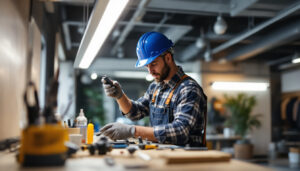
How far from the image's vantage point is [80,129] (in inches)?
81.9

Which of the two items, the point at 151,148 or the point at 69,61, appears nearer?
the point at 151,148

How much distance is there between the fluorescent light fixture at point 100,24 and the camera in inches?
63.6

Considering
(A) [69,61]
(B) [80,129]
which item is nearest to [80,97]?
(A) [69,61]

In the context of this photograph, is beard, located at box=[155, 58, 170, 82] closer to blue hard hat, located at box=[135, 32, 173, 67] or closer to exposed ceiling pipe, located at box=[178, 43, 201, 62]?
blue hard hat, located at box=[135, 32, 173, 67]

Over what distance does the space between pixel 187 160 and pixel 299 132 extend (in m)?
9.81

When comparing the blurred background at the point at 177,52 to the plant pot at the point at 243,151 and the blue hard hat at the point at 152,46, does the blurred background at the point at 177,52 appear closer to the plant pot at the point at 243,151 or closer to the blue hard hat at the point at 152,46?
the blue hard hat at the point at 152,46

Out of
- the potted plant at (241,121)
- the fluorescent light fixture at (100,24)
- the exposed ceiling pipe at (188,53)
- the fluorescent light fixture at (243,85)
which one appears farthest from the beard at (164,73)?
the fluorescent light fixture at (243,85)

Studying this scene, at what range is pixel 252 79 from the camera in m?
10.0

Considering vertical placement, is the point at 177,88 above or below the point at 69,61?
below

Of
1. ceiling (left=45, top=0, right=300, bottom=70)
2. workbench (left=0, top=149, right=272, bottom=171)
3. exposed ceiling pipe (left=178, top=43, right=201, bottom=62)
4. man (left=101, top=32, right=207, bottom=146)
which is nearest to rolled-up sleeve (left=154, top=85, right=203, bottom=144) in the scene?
man (left=101, top=32, right=207, bottom=146)

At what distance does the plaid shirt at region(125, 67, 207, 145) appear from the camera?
1895 millimetres

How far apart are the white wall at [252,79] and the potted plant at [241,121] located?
91 centimetres

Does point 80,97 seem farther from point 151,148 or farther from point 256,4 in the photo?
point 151,148

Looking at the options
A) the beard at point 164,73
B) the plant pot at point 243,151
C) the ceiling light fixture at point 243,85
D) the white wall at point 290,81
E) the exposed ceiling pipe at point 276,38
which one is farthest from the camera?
the white wall at point 290,81
